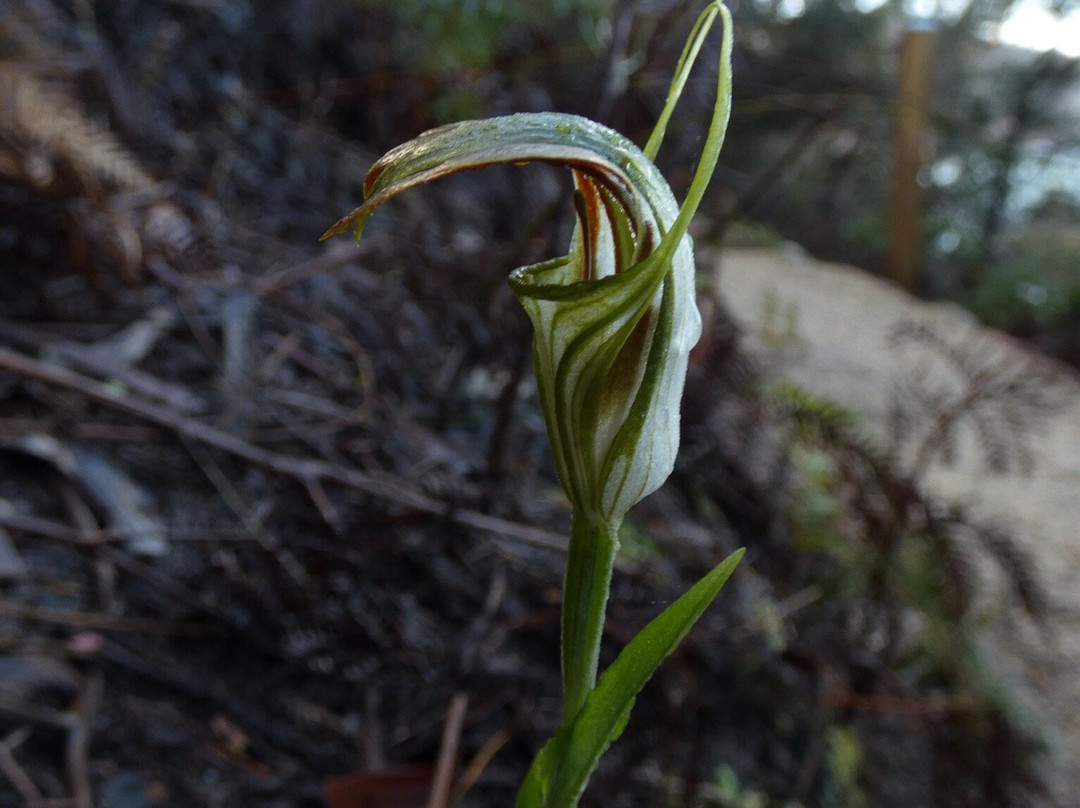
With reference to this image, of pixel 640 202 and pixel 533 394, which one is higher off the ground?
pixel 640 202

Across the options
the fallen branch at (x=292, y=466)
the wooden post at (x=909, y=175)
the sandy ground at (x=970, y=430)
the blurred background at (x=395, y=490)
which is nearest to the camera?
the blurred background at (x=395, y=490)

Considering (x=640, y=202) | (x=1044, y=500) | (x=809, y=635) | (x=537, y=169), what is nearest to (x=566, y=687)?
(x=640, y=202)

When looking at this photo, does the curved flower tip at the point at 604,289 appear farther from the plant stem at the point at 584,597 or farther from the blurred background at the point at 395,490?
the blurred background at the point at 395,490

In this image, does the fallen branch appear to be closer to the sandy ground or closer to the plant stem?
the sandy ground

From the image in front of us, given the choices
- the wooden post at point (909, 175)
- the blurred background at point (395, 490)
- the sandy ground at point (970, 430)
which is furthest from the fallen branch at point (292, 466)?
the wooden post at point (909, 175)

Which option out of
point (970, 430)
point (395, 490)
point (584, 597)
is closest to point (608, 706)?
point (584, 597)

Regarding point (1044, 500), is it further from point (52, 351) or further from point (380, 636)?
point (52, 351)
